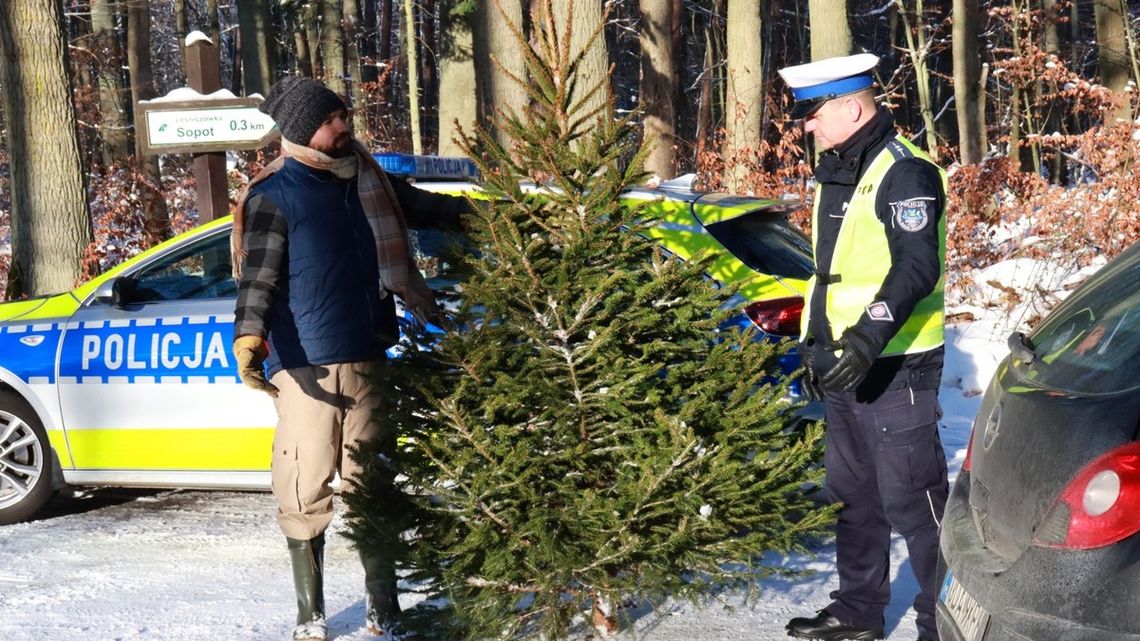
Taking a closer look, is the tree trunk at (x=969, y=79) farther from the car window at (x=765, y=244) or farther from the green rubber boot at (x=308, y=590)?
the green rubber boot at (x=308, y=590)

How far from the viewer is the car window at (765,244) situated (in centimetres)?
512

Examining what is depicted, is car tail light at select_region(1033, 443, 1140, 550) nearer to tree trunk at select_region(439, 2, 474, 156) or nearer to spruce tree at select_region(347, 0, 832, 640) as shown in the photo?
spruce tree at select_region(347, 0, 832, 640)

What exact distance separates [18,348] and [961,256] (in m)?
8.31

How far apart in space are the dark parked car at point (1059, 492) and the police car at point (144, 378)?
2.39 m

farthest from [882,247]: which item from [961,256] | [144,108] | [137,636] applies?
[961,256]

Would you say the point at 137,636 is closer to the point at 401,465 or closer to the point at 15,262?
the point at 401,465

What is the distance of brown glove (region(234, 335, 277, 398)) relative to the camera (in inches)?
146

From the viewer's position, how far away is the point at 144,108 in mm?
8164

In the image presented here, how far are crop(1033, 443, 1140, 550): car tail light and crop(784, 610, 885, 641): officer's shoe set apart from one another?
66.7 inches

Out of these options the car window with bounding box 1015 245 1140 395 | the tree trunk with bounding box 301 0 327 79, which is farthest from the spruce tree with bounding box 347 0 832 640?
the tree trunk with bounding box 301 0 327 79

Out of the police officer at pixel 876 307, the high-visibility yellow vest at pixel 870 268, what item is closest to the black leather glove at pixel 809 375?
the police officer at pixel 876 307

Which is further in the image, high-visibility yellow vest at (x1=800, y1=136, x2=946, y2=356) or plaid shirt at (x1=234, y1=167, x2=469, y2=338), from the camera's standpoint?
plaid shirt at (x1=234, y1=167, x2=469, y2=338)

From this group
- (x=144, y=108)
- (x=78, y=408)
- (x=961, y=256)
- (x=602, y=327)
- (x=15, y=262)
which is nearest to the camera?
(x=602, y=327)

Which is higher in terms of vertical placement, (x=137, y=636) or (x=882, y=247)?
(x=882, y=247)
